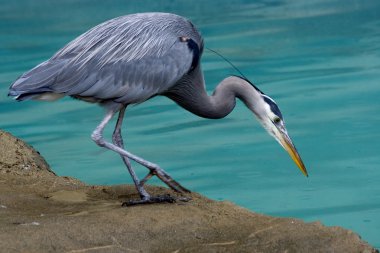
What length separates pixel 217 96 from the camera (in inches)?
258

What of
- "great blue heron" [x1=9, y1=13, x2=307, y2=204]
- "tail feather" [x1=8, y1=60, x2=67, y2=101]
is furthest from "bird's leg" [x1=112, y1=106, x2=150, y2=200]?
"tail feather" [x1=8, y1=60, x2=67, y2=101]

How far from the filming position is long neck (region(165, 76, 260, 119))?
21.3ft

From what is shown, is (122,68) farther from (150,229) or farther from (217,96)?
(150,229)

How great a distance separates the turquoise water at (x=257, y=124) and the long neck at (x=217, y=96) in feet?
4.11

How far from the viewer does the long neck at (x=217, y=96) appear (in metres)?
6.49

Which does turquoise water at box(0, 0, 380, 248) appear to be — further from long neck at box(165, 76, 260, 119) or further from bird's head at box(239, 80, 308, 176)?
long neck at box(165, 76, 260, 119)

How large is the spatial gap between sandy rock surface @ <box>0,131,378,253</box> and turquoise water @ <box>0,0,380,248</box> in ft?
5.55

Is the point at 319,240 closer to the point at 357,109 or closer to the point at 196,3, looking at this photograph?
the point at 357,109

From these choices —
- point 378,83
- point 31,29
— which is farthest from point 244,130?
point 31,29

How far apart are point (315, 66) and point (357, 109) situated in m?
1.70

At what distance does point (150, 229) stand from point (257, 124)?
4.29 metres

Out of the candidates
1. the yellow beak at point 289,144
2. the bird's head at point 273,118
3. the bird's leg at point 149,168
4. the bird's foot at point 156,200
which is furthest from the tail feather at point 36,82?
the yellow beak at point 289,144

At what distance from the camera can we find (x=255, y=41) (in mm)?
12570

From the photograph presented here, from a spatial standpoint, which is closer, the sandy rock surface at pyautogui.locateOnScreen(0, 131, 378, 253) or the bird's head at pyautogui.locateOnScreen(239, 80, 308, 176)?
the sandy rock surface at pyautogui.locateOnScreen(0, 131, 378, 253)
